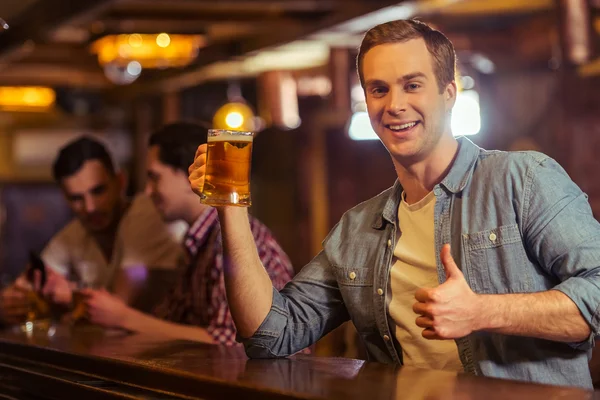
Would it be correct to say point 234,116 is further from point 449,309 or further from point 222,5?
point 449,309

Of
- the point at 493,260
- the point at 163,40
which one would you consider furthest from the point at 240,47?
the point at 493,260

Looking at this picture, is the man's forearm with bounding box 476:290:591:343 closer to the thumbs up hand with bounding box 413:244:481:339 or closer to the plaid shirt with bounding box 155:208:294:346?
the thumbs up hand with bounding box 413:244:481:339

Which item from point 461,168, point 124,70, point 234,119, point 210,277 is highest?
point 124,70

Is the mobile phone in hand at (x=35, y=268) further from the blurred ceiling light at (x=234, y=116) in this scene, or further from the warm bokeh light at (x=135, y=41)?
the blurred ceiling light at (x=234, y=116)

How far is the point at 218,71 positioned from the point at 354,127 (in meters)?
1.80

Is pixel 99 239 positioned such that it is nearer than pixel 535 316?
No

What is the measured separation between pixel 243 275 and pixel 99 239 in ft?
8.49

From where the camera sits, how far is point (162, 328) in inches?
124

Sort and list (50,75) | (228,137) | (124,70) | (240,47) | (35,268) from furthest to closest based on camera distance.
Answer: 1. (50,75)
2. (124,70)
3. (240,47)
4. (35,268)
5. (228,137)

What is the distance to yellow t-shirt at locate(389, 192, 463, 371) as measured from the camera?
2084 millimetres

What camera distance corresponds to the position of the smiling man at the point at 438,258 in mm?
1784

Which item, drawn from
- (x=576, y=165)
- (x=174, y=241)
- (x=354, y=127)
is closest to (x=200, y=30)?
(x=354, y=127)

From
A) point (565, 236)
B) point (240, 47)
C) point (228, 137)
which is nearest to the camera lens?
point (565, 236)

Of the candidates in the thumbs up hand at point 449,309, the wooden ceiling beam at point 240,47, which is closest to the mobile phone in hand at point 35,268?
the thumbs up hand at point 449,309
